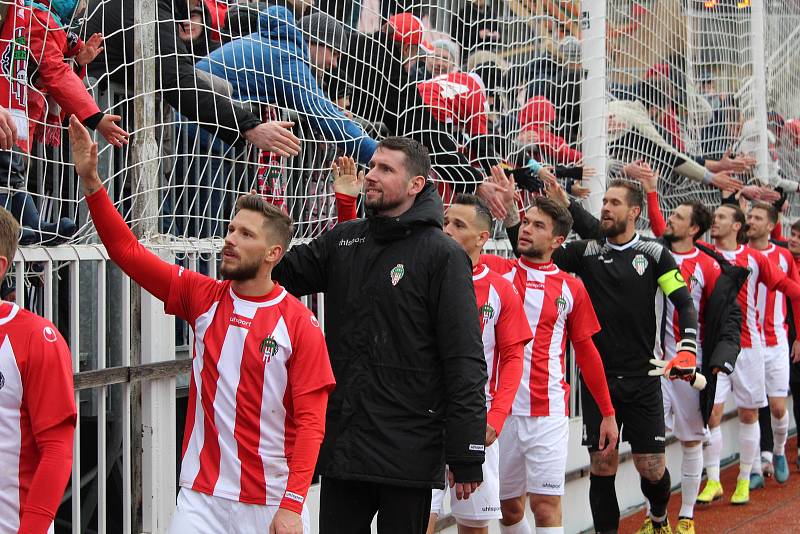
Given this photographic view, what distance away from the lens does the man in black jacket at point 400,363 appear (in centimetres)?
423

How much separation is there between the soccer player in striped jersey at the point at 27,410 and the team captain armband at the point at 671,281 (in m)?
4.52

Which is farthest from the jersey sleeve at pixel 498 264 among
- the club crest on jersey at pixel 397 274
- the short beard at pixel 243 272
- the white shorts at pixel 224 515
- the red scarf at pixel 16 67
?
the red scarf at pixel 16 67

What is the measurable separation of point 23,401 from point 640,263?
4.53 meters

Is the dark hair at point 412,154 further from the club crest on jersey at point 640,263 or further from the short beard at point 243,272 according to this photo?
the club crest on jersey at point 640,263

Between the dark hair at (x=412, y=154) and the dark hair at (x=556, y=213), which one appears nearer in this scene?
the dark hair at (x=412, y=154)

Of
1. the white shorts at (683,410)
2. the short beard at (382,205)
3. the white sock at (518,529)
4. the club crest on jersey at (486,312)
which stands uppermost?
the short beard at (382,205)

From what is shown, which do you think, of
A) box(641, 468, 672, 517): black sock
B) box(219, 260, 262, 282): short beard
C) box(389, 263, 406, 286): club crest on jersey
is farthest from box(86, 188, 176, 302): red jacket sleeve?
box(641, 468, 672, 517): black sock

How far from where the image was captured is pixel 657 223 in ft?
27.7

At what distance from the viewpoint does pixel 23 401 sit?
3479mm

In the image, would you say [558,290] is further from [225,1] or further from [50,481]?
[50,481]

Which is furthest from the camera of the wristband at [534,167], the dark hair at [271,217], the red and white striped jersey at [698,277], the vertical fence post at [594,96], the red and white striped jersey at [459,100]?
the red and white striped jersey at [698,277]

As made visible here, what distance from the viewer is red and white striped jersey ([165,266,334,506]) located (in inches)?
159

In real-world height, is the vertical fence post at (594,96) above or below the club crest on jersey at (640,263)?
above

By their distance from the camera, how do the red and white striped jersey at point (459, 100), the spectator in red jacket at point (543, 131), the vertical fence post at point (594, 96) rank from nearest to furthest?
the red and white striped jersey at point (459, 100)
the spectator in red jacket at point (543, 131)
the vertical fence post at point (594, 96)
